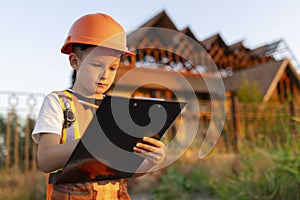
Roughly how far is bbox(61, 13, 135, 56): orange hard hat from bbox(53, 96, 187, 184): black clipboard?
0.29 metres

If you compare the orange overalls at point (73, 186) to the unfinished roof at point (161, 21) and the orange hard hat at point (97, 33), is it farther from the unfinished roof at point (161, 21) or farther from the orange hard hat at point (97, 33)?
the unfinished roof at point (161, 21)

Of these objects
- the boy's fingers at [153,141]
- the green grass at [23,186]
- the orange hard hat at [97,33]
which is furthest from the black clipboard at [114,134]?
the green grass at [23,186]

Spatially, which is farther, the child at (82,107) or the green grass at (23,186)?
the green grass at (23,186)

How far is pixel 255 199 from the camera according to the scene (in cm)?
346

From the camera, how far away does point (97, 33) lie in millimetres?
1117

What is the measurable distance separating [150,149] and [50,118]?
1.13 ft

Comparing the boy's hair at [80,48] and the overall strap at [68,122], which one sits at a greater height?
the boy's hair at [80,48]

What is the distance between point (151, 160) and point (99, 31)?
49 centimetres

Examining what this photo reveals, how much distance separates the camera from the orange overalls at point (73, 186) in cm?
102

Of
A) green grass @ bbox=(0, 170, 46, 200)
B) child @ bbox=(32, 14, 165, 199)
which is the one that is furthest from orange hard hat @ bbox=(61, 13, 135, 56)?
green grass @ bbox=(0, 170, 46, 200)

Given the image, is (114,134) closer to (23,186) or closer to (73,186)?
(73,186)

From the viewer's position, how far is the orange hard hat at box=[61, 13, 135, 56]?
1.11 m

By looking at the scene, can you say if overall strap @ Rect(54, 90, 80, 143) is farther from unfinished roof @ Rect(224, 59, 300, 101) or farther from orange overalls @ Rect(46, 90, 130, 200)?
unfinished roof @ Rect(224, 59, 300, 101)

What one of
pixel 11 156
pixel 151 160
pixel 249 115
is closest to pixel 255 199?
pixel 151 160
